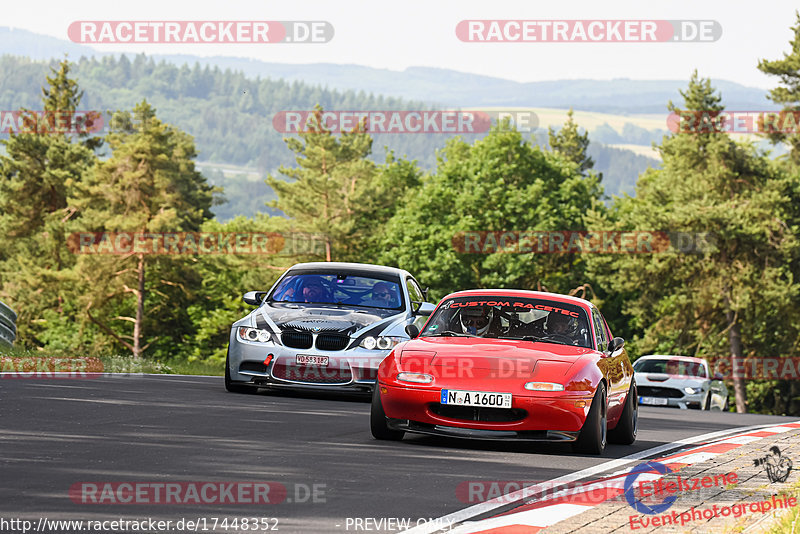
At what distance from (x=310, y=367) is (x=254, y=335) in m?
0.84

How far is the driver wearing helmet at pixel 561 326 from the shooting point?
11.5m

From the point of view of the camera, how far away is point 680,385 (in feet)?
88.2

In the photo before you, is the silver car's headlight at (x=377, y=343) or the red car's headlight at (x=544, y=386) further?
the silver car's headlight at (x=377, y=343)

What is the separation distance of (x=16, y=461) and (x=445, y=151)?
74.7 meters

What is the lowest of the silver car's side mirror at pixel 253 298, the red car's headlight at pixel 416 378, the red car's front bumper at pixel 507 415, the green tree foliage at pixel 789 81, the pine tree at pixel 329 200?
the red car's front bumper at pixel 507 415

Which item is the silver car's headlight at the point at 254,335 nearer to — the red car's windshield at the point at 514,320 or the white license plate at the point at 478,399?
the red car's windshield at the point at 514,320

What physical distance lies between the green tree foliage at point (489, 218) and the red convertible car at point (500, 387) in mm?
48439

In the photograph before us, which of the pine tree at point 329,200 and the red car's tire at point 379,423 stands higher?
the pine tree at point 329,200

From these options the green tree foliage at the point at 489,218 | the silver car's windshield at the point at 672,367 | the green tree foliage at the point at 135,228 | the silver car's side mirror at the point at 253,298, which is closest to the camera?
the silver car's side mirror at the point at 253,298

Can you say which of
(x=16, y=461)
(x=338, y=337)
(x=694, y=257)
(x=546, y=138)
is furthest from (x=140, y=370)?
(x=546, y=138)

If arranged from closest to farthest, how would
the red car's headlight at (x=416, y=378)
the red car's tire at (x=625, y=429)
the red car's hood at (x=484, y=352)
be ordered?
the red car's headlight at (x=416, y=378)
the red car's hood at (x=484, y=352)
the red car's tire at (x=625, y=429)

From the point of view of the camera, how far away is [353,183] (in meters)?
77.0

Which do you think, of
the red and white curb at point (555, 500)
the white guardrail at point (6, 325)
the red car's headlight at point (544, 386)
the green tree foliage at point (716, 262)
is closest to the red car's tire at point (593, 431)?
the red and white curb at point (555, 500)

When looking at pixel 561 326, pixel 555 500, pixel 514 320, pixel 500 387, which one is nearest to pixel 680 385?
pixel 561 326
